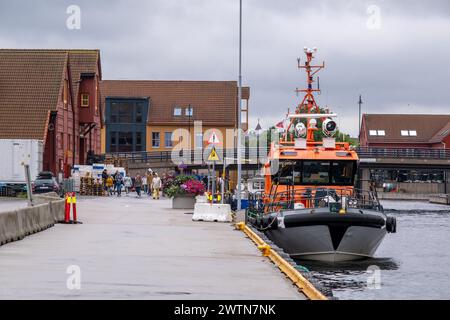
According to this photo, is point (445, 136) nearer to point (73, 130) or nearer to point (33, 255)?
point (73, 130)

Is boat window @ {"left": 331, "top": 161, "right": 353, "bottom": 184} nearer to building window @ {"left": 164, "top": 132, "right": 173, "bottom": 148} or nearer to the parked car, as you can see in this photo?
the parked car

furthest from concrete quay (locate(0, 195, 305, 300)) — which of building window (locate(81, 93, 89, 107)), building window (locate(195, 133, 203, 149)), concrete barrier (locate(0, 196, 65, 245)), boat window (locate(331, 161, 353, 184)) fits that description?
building window (locate(195, 133, 203, 149))

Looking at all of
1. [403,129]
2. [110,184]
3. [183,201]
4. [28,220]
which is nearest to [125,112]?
[110,184]

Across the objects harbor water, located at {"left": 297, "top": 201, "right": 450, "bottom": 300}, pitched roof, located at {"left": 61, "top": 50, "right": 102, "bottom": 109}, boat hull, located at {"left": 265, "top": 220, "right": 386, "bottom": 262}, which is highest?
pitched roof, located at {"left": 61, "top": 50, "right": 102, "bottom": 109}

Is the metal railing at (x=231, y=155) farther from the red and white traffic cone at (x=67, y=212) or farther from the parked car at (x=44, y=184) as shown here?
the red and white traffic cone at (x=67, y=212)

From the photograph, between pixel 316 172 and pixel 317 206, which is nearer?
pixel 317 206

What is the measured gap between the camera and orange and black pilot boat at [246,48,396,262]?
1037 inches

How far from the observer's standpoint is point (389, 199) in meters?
108

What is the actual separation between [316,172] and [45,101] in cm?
3930

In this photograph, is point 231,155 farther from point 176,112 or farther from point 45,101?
point 45,101

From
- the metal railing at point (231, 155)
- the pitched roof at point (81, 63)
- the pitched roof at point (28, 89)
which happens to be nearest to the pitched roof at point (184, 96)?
the metal railing at point (231, 155)

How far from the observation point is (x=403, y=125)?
147 m
